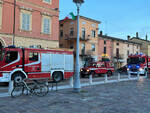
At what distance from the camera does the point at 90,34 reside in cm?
3784

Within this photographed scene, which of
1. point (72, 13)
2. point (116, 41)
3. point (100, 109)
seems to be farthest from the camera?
point (116, 41)

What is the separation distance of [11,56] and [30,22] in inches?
403

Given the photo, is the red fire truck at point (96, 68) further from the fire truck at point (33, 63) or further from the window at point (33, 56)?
the window at point (33, 56)

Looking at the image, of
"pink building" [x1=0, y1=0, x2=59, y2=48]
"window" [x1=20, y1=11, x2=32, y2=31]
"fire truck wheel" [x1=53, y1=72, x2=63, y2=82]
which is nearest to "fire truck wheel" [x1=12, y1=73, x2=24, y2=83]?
"fire truck wheel" [x1=53, y1=72, x2=63, y2=82]

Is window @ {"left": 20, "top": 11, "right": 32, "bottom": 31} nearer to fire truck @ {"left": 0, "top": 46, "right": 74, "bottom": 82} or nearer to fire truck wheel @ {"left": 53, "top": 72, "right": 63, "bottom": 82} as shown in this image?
fire truck @ {"left": 0, "top": 46, "right": 74, "bottom": 82}

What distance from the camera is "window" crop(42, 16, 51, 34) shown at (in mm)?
24234

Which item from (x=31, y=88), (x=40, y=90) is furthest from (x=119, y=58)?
(x=31, y=88)

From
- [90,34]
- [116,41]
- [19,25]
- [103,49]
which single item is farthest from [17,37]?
[116,41]

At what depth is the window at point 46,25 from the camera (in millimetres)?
24234

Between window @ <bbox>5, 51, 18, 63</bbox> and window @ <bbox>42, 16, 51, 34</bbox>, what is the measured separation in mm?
10869

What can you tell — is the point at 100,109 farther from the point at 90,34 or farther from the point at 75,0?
the point at 90,34

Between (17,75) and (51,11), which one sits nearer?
(17,75)

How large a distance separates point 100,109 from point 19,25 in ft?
59.0

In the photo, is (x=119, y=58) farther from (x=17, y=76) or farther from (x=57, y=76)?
(x=17, y=76)
